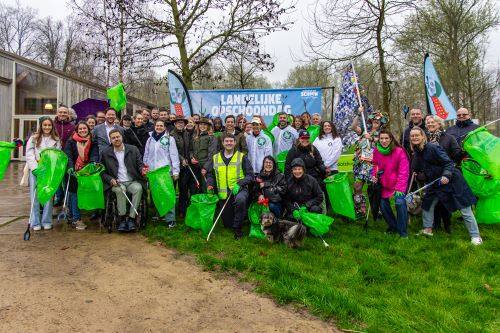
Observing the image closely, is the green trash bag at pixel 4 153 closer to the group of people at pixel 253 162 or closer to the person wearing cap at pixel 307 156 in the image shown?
the group of people at pixel 253 162

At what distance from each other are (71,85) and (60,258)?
18.1m

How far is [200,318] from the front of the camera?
3.06 metres

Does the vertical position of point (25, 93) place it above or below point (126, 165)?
above

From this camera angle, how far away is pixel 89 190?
5492mm

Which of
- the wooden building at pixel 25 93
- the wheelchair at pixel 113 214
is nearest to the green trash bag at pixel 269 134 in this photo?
the wheelchair at pixel 113 214

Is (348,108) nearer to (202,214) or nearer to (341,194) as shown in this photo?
(341,194)

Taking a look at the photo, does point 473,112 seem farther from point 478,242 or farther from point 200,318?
point 200,318

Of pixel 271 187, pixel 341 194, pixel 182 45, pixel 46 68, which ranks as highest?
pixel 46 68

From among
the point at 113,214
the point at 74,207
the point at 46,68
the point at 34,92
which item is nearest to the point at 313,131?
the point at 113,214

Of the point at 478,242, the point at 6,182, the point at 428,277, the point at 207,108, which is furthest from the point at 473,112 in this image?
the point at 6,182

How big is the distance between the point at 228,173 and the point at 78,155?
97.9 inches

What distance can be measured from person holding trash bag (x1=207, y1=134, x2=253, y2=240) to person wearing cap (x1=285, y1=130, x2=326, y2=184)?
2.32 feet

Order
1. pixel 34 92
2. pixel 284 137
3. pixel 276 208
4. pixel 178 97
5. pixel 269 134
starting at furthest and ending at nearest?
pixel 34 92 → pixel 178 97 → pixel 284 137 → pixel 269 134 → pixel 276 208

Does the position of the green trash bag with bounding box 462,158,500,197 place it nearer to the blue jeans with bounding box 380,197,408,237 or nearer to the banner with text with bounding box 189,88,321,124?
the blue jeans with bounding box 380,197,408,237
